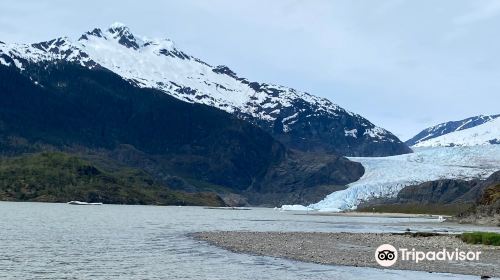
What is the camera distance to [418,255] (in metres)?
58.7

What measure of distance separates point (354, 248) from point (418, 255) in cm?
966

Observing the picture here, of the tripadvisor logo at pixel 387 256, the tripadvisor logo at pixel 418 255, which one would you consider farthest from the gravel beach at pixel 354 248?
the tripadvisor logo at pixel 418 255

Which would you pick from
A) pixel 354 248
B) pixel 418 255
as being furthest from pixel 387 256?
pixel 354 248

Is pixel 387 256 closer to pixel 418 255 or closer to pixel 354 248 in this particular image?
pixel 418 255

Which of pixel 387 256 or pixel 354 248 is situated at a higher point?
pixel 354 248

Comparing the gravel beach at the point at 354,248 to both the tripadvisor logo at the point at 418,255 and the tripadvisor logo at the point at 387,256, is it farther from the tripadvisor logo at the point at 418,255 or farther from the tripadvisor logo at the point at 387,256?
the tripadvisor logo at the point at 418,255

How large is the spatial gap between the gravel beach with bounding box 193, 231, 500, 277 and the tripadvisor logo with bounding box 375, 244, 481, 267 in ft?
2.03

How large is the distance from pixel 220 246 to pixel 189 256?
38.0 ft

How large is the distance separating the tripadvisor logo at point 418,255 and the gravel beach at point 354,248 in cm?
62

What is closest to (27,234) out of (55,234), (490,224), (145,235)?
(55,234)

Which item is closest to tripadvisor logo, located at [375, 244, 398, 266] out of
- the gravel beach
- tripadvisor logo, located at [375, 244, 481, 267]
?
tripadvisor logo, located at [375, 244, 481, 267]

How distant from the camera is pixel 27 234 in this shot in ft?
273

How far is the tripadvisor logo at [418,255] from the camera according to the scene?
2162 inches

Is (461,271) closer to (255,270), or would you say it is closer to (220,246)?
(255,270)
